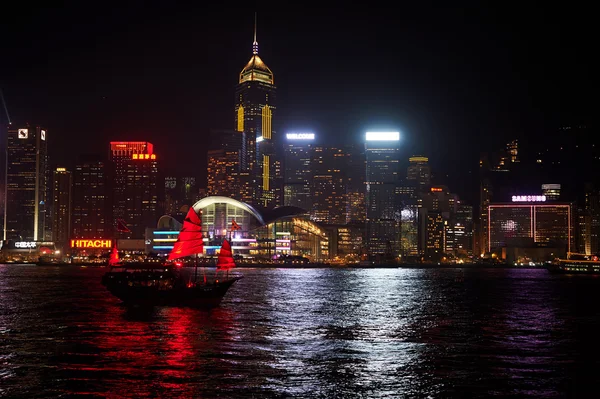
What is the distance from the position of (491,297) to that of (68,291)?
53.1 metres

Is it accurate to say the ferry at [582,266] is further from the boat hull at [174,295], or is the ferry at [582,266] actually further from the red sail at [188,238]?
the boat hull at [174,295]

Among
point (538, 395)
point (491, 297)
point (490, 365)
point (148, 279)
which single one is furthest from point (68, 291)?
point (538, 395)

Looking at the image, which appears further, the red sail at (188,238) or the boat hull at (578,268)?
the boat hull at (578,268)

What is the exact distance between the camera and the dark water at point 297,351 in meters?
32.7

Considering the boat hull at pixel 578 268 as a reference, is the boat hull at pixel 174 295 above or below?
above

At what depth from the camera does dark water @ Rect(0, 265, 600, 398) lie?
32.7 metres

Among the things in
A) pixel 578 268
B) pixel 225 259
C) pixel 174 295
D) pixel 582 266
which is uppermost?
pixel 225 259

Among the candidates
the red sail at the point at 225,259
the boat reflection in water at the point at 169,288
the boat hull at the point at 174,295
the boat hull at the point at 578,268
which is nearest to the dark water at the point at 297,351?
the boat hull at the point at 174,295

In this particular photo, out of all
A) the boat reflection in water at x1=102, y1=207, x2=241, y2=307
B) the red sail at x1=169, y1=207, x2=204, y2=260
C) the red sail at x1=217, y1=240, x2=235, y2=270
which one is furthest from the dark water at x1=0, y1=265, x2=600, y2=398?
the red sail at x1=169, y1=207, x2=204, y2=260

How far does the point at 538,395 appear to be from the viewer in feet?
104

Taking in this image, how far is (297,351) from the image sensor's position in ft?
140

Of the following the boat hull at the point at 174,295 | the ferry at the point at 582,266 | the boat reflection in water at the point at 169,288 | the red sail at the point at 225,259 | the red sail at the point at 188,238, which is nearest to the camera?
the boat hull at the point at 174,295

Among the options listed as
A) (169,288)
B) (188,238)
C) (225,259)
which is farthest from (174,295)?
(225,259)

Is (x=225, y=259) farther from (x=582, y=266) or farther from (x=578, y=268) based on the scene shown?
(x=578, y=268)
